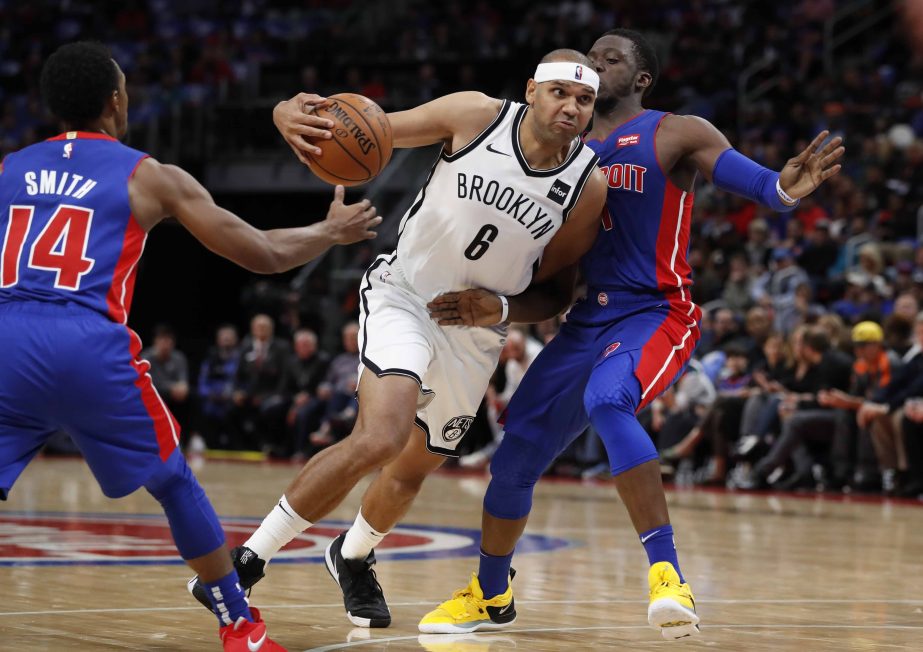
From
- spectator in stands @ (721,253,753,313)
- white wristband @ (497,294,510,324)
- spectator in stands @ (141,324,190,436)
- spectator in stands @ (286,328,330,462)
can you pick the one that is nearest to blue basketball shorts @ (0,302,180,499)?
white wristband @ (497,294,510,324)

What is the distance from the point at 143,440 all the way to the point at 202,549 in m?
0.36

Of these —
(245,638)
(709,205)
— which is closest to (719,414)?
(709,205)

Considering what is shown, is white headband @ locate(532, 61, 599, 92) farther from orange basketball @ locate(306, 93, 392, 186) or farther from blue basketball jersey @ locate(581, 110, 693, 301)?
orange basketball @ locate(306, 93, 392, 186)

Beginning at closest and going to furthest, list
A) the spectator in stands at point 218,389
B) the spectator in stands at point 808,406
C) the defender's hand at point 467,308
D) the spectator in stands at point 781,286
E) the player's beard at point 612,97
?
the defender's hand at point 467,308 < the player's beard at point 612,97 < the spectator in stands at point 808,406 < the spectator in stands at point 781,286 < the spectator in stands at point 218,389

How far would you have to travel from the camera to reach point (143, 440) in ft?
12.7

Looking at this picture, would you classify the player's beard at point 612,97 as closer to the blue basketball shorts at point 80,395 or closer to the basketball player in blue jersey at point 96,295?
the basketball player in blue jersey at point 96,295

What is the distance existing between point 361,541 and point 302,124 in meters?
1.57

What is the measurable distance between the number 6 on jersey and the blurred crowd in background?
8960 mm

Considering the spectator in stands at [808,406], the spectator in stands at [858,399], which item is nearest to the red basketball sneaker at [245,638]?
the spectator in stands at [858,399]

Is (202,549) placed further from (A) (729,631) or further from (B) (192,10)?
(B) (192,10)

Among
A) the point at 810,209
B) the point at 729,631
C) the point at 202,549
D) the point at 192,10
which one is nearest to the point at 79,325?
the point at 202,549

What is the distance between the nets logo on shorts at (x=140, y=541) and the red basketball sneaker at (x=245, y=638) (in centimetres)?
242

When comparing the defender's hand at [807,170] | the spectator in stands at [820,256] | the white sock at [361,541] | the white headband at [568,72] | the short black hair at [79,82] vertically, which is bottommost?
the white sock at [361,541]

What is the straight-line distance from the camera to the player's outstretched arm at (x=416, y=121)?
15.9ft
